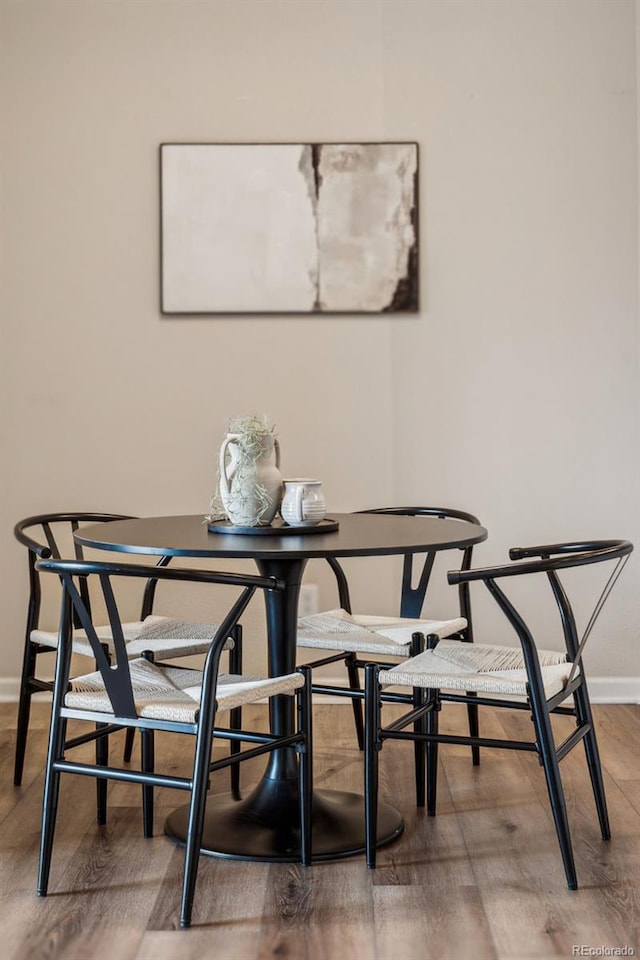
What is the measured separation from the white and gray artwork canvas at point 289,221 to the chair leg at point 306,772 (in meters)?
1.75

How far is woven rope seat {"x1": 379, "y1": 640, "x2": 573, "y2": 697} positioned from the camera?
7.09ft

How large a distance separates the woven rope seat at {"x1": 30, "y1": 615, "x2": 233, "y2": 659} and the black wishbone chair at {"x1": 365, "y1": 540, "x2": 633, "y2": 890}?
525 millimetres

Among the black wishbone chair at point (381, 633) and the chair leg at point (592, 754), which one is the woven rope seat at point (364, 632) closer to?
the black wishbone chair at point (381, 633)

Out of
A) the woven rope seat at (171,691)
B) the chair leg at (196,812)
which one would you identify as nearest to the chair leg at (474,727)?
the woven rope seat at (171,691)

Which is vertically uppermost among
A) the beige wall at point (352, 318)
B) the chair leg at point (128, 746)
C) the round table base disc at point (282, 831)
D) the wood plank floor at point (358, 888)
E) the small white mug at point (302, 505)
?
the beige wall at point (352, 318)

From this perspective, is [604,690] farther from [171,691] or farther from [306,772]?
[171,691]

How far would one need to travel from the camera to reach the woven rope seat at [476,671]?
2.16m

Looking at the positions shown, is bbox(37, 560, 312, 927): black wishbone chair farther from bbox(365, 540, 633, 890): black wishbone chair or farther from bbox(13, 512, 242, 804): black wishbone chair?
bbox(13, 512, 242, 804): black wishbone chair

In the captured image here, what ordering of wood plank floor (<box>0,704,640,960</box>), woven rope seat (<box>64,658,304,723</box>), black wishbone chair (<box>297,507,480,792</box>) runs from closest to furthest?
wood plank floor (<box>0,704,640,960</box>) < woven rope seat (<box>64,658,304,723</box>) < black wishbone chair (<box>297,507,480,792</box>)

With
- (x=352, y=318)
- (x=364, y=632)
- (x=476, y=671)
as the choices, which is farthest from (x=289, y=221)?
(x=476, y=671)

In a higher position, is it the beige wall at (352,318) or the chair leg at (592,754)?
the beige wall at (352,318)

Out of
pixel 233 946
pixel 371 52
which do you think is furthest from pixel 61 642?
pixel 371 52

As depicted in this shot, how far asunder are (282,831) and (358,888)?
0.31 metres

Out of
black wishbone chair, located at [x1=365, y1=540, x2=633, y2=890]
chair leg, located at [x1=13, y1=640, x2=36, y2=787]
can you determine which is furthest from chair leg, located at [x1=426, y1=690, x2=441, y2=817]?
chair leg, located at [x1=13, y1=640, x2=36, y2=787]
